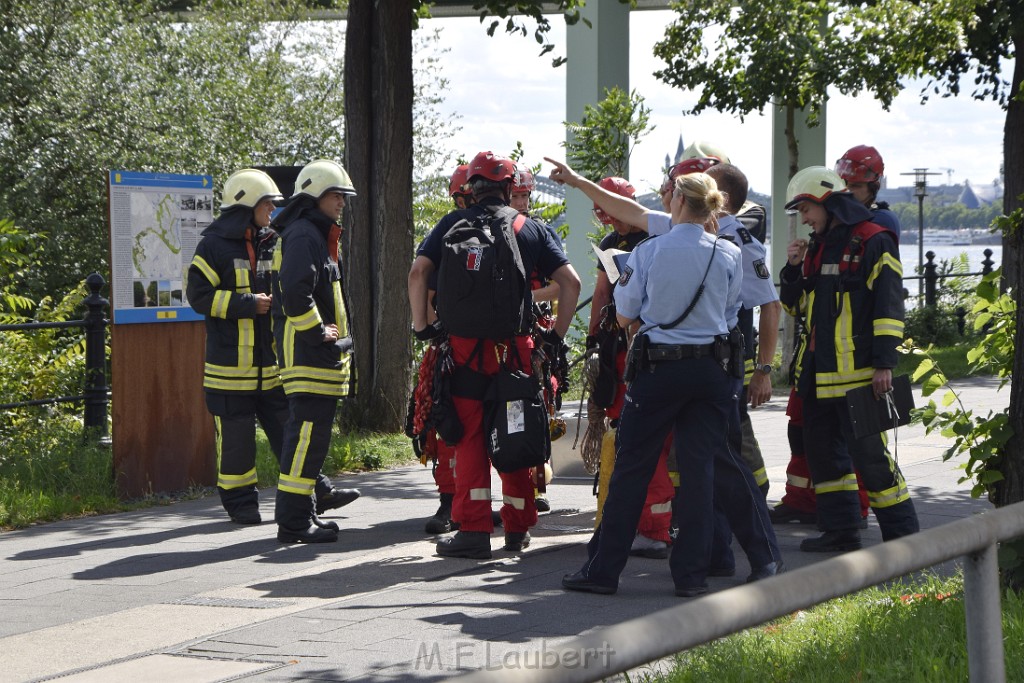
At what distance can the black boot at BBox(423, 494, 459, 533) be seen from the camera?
7.96m

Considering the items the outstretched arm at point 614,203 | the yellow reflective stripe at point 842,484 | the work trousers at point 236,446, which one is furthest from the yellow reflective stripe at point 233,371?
the yellow reflective stripe at point 842,484

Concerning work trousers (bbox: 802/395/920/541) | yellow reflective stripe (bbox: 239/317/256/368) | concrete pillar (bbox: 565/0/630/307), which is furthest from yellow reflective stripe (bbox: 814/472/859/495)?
concrete pillar (bbox: 565/0/630/307)

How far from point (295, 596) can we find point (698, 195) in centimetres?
255

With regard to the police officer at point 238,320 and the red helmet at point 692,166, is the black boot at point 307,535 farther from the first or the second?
the red helmet at point 692,166

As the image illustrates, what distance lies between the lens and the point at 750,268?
7.03 metres

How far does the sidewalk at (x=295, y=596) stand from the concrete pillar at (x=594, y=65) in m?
15.7

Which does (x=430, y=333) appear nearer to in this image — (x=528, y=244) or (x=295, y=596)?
(x=528, y=244)

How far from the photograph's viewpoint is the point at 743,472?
6320 millimetres

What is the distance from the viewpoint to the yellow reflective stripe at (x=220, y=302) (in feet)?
27.4

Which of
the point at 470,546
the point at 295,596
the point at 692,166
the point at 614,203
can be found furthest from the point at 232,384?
the point at 692,166

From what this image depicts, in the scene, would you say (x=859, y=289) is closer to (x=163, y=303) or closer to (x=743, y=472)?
(x=743, y=472)

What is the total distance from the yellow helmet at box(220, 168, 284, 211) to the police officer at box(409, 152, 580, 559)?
61.9 inches

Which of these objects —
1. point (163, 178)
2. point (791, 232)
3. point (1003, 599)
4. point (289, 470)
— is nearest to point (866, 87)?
point (791, 232)

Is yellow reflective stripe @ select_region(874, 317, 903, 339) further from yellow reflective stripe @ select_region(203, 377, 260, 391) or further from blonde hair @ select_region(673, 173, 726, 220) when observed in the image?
yellow reflective stripe @ select_region(203, 377, 260, 391)
